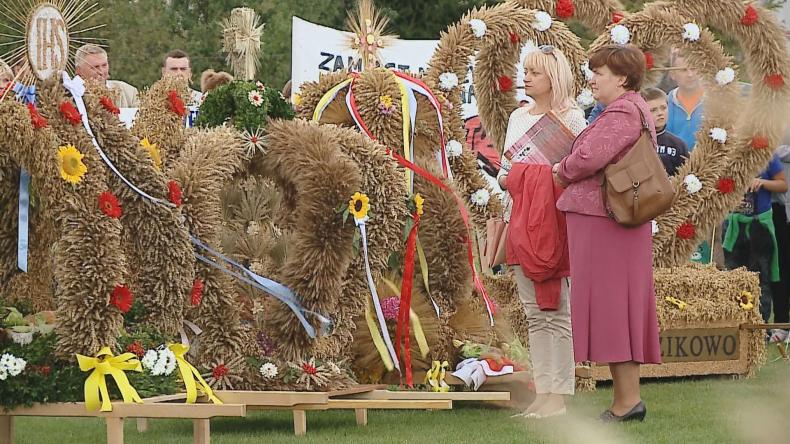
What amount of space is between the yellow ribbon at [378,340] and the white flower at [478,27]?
7.93 ft

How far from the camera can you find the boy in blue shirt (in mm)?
10289

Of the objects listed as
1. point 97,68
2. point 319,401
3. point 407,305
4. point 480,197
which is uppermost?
point 97,68

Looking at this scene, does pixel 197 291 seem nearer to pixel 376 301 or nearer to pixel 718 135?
pixel 376 301

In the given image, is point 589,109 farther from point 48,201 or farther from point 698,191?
point 48,201

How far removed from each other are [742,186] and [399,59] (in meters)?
3.56

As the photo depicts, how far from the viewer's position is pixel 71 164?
4449mm

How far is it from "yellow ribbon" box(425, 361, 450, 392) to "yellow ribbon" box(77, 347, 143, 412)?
2.13m

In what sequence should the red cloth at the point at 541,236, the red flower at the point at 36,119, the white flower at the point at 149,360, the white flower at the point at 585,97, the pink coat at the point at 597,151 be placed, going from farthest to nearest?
1. the white flower at the point at 585,97
2. the red cloth at the point at 541,236
3. the pink coat at the point at 597,151
4. the white flower at the point at 149,360
5. the red flower at the point at 36,119

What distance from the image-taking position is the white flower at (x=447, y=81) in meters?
7.86

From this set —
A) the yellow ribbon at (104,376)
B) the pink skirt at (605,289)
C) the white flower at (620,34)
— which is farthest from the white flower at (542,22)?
the yellow ribbon at (104,376)

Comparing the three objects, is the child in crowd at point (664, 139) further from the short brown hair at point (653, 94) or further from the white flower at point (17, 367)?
the white flower at point (17, 367)

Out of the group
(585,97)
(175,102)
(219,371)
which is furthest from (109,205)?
(585,97)

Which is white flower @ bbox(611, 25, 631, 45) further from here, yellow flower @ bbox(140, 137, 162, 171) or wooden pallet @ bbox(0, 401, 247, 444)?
wooden pallet @ bbox(0, 401, 247, 444)

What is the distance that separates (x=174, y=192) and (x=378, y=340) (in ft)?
6.09
